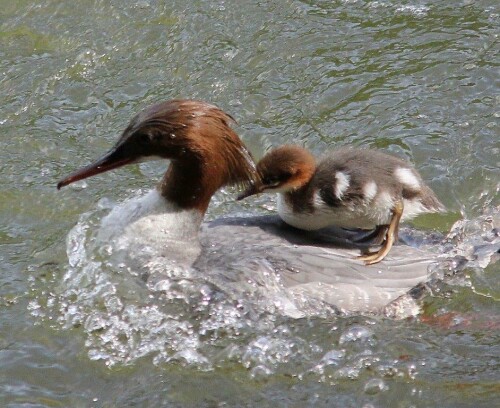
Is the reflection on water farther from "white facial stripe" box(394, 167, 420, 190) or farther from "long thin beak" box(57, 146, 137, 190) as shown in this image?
"white facial stripe" box(394, 167, 420, 190)

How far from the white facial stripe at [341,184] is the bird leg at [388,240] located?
30cm

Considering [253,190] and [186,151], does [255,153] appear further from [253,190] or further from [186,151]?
[186,151]

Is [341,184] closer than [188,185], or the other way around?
[188,185]

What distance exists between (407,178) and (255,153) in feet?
5.27

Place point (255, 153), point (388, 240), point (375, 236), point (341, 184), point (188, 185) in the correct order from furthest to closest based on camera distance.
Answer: point (255, 153) → point (375, 236) → point (388, 240) → point (341, 184) → point (188, 185)

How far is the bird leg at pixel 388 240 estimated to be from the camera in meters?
5.26

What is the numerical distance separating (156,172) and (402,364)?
98.8 inches

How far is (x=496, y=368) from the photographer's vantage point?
4699 mm

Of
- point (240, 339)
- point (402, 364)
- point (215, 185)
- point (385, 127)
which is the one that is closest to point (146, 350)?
point (240, 339)

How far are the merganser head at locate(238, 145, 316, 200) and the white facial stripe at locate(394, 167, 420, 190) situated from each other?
18.7 inches

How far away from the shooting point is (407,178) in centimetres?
534

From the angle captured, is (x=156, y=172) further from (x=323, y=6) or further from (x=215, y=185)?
(x=323, y=6)

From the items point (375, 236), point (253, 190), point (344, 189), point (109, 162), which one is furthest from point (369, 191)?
point (109, 162)

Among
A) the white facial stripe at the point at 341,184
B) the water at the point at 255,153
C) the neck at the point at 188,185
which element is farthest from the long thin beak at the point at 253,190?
the water at the point at 255,153
